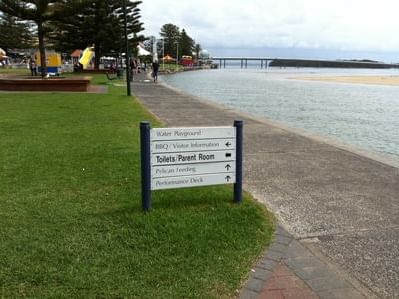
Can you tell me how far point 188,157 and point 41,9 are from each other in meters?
24.5

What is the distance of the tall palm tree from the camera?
26438mm

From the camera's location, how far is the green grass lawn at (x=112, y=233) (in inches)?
139

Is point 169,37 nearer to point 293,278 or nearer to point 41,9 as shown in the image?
point 41,9

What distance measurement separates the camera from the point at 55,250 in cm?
403

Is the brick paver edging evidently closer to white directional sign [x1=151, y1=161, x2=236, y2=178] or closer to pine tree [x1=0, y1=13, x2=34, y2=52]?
white directional sign [x1=151, y1=161, x2=236, y2=178]

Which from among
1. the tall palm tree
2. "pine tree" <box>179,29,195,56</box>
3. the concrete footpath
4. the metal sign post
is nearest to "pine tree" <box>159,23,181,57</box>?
"pine tree" <box>179,29,195,56</box>

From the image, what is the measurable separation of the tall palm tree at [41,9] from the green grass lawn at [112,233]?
20898 mm

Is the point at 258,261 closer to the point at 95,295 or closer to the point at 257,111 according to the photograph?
the point at 95,295

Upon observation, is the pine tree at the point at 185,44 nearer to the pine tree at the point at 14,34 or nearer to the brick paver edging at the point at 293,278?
the pine tree at the point at 14,34

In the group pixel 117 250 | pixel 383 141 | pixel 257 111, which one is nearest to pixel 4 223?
pixel 117 250

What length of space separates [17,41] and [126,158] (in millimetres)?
82564

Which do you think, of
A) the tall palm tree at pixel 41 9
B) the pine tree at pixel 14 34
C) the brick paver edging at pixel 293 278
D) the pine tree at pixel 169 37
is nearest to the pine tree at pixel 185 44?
the pine tree at pixel 169 37

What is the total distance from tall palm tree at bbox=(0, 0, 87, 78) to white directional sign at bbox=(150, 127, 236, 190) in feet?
76.9

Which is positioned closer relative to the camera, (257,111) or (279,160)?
(279,160)
